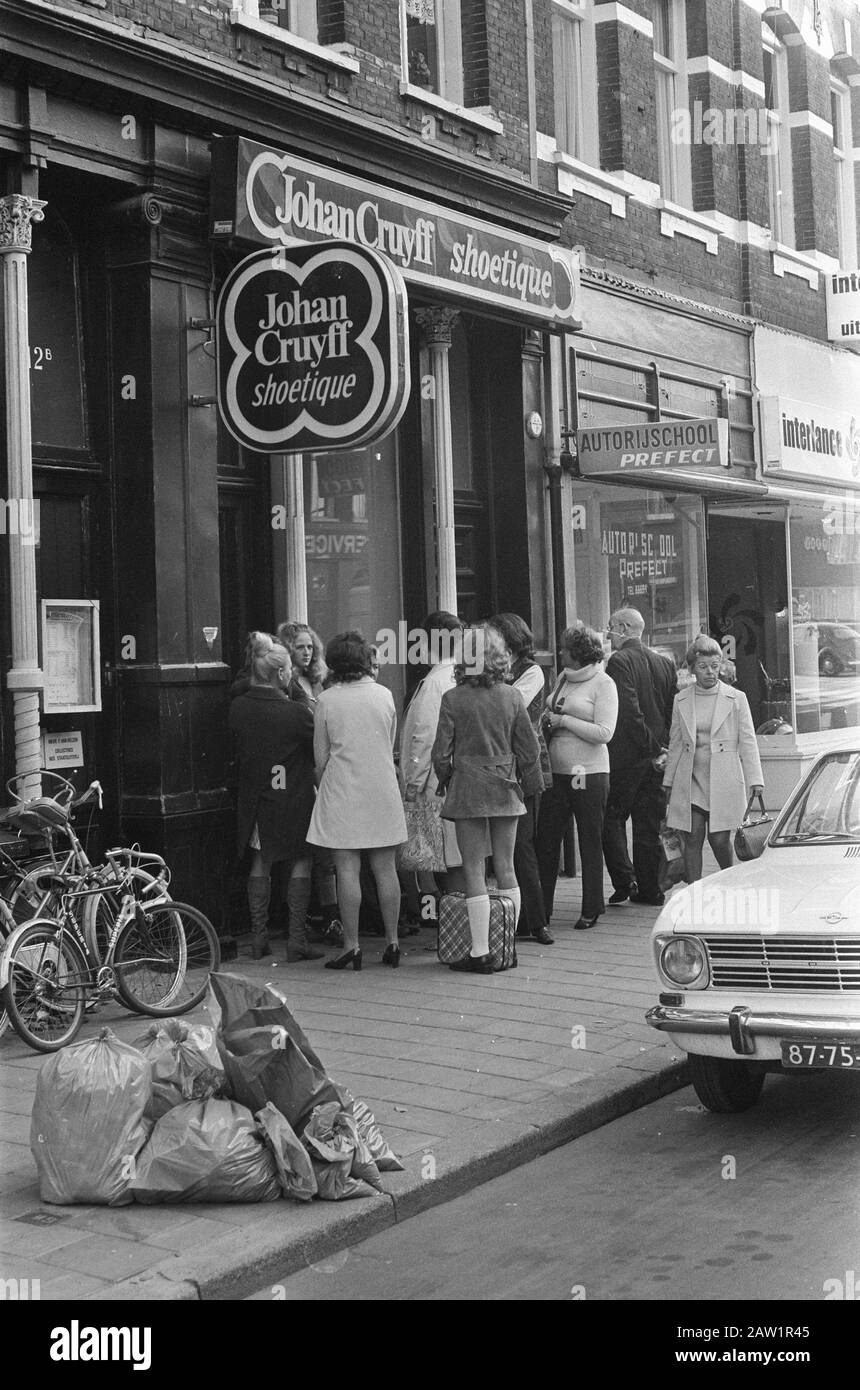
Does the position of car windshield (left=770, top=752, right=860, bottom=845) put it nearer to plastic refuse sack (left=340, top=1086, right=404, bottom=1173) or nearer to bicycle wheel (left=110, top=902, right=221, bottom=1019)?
plastic refuse sack (left=340, top=1086, right=404, bottom=1173)

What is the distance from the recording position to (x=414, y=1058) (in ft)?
24.3

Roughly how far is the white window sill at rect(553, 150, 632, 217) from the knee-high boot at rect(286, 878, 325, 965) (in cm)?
745

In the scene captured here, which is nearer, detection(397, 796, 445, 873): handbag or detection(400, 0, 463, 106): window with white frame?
detection(397, 796, 445, 873): handbag

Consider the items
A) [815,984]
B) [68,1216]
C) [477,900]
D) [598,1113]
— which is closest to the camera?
[68,1216]

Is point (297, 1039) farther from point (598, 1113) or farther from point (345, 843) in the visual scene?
point (345, 843)

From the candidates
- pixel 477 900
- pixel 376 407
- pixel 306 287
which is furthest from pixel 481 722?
pixel 306 287

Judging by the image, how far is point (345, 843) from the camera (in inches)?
373

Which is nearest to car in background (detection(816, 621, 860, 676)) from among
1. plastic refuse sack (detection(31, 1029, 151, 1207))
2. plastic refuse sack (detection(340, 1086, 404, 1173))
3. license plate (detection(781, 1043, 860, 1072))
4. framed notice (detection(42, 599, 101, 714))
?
framed notice (detection(42, 599, 101, 714))

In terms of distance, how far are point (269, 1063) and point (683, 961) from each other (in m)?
1.80

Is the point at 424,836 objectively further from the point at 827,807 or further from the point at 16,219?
the point at 16,219

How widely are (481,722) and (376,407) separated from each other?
75.2 inches

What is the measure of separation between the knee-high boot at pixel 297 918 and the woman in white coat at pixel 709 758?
2.47 m

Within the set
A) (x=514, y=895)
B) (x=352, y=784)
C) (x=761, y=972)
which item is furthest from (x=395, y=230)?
(x=761, y=972)

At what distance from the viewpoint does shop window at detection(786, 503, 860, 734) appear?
59.3 feet
